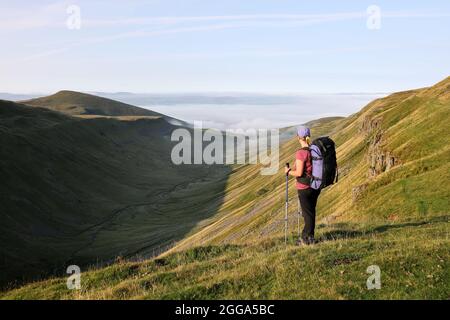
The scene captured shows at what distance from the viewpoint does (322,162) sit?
17766mm

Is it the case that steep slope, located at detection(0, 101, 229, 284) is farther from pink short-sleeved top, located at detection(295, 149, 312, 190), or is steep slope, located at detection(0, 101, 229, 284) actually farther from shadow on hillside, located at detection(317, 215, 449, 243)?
pink short-sleeved top, located at detection(295, 149, 312, 190)

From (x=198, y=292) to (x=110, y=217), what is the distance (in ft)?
501

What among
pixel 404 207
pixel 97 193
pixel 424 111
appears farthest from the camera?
pixel 97 193

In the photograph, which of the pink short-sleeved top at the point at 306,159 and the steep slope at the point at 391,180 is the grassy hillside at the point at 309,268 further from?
the pink short-sleeved top at the point at 306,159

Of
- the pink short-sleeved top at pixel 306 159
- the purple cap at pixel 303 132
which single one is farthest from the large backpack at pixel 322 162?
the purple cap at pixel 303 132

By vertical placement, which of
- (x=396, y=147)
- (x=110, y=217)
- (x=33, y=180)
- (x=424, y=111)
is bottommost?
(x=110, y=217)

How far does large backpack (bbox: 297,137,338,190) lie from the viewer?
1772cm

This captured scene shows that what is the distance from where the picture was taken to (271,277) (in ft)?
49.7

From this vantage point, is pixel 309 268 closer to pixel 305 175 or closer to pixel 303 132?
pixel 305 175

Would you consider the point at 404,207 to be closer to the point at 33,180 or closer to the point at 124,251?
the point at 124,251

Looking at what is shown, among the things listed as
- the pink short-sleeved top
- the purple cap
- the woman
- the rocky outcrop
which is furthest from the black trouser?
A: the rocky outcrop

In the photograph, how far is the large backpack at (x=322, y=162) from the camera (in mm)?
17719

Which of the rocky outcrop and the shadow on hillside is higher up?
the rocky outcrop
